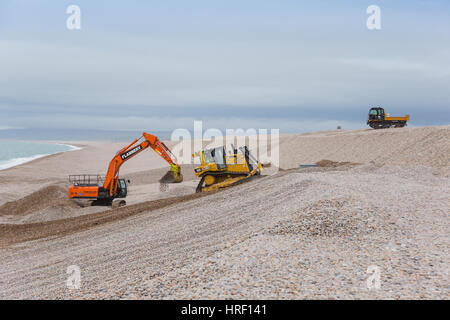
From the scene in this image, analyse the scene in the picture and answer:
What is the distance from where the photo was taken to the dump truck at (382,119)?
41156 millimetres

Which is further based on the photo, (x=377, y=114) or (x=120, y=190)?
(x=377, y=114)

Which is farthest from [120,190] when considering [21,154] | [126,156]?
[21,154]

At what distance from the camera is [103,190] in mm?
20938

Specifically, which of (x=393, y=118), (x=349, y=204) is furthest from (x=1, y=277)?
(x=393, y=118)

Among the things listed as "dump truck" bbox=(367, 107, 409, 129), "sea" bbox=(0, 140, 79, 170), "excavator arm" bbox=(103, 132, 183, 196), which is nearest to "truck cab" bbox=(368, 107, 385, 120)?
"dump truck" bbox=(367, 107, 409, 129)

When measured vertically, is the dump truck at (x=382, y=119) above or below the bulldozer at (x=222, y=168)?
above

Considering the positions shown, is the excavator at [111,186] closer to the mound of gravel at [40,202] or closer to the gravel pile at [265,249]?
the mound of gravel at [40,202]

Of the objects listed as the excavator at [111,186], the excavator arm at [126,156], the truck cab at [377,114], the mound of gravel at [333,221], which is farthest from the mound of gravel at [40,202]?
the truck cab at [377,114]

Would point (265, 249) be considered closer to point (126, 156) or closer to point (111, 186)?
point (111, 186)

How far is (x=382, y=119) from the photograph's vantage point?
41.4 m

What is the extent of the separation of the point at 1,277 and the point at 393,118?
3829 cm

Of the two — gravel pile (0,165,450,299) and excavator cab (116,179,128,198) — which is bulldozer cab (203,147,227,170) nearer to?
gravel pile (0,165,450,299)
